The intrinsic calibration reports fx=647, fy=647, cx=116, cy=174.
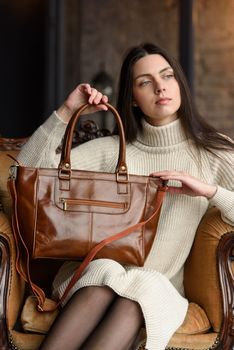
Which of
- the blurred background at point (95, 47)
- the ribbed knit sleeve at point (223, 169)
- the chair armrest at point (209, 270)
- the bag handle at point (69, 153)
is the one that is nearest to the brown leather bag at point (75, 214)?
the bag handle at point (69, 153)

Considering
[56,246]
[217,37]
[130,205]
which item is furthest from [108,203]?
[217,37]

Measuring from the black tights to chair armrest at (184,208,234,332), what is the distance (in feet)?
1.10

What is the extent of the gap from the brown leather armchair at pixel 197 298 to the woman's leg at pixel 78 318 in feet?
0.42

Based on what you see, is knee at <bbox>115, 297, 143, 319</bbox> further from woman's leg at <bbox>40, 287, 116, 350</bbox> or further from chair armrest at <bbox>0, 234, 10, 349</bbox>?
chair armrest at <bbox>0, 234, 10, 349</bbox>

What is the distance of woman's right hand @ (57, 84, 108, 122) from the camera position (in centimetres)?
226

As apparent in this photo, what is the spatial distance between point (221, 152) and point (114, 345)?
0.88 m

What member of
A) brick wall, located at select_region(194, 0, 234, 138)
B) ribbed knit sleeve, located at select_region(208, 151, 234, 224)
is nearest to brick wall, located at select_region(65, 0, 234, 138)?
brick wall, located at select_region(194, 0, 234, 138)

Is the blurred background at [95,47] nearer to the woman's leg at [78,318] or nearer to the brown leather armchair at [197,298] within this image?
the brown leather armchair at [197,298]

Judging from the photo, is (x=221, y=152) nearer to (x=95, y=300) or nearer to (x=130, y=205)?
(x=130, y=205)

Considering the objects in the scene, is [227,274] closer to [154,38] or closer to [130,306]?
[130,306]

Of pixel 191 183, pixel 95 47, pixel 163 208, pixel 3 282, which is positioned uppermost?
pixel 95 47

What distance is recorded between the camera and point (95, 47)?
6680mm

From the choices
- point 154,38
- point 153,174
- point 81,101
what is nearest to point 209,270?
point 153,174

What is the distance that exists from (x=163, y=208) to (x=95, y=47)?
456 cm
